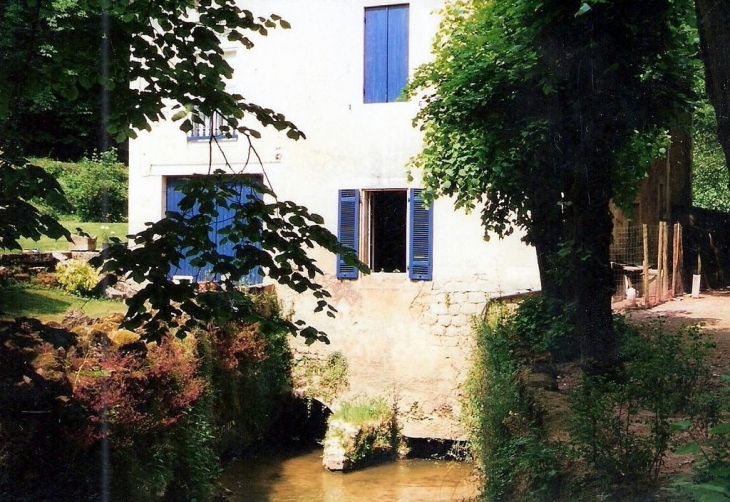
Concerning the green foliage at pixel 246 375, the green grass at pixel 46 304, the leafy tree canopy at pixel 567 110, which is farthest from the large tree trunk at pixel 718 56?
the green grass at pixel 46 304

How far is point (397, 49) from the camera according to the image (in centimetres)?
1276

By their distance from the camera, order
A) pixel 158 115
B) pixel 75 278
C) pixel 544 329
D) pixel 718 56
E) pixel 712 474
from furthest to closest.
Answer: pixel 75 278 → pixel 544 329 → pixel 158 115 → pixel 718 56 → pixel 712 474

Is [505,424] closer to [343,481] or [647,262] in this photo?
[343,481]

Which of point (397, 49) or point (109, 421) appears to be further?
point (397, 49)

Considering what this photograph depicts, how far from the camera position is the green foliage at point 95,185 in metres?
14.0

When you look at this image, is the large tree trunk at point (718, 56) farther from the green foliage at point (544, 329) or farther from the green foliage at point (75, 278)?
the green foliage at point (75, 278)

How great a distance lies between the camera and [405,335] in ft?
41.9

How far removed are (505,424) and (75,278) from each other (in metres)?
6.48

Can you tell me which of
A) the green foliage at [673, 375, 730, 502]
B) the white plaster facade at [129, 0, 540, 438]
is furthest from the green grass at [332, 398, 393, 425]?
the green foliage at [673, 375, 730, 502]

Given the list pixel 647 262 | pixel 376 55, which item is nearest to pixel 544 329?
pixel 647 262

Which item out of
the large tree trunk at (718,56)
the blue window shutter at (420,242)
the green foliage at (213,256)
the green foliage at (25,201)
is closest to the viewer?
the large tree trunk at (718,56)

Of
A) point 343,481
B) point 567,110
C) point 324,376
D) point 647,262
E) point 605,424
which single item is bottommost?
point 343,481

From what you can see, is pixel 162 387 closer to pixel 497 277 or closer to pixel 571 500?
pixel 571 500

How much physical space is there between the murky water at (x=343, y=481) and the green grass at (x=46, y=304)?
2873 millimetres
